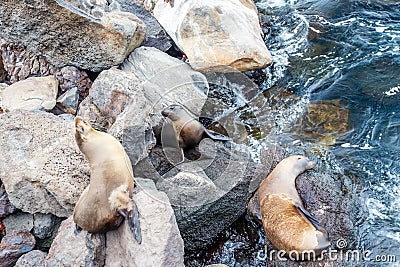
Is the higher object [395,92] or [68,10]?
[68,10]

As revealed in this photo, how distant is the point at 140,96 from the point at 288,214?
217 centimetres

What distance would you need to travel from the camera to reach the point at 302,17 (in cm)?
774

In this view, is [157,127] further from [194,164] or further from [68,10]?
[68,10]

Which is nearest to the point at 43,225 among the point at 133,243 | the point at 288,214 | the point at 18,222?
the point at 18,222

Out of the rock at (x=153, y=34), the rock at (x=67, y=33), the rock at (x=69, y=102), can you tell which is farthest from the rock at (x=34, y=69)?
the rock at (x=153, y=34)

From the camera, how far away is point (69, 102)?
18.6ft

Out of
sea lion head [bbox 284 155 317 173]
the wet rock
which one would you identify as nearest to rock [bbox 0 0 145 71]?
the wet rock

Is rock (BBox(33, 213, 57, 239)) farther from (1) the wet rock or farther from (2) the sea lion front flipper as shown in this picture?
(1) the wet rock

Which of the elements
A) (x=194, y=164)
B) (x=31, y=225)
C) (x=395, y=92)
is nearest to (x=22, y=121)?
(x=31, y=225)

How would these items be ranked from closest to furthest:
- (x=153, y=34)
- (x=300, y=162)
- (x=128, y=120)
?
(x=128, y=120), (x=300, y=162), (x=153, y=34)

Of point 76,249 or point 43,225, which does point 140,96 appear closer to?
point 43,225

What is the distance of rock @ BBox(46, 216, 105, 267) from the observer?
12.4 ft

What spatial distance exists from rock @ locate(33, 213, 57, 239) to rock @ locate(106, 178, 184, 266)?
2.79 ft

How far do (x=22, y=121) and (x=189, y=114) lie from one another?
1.97m
